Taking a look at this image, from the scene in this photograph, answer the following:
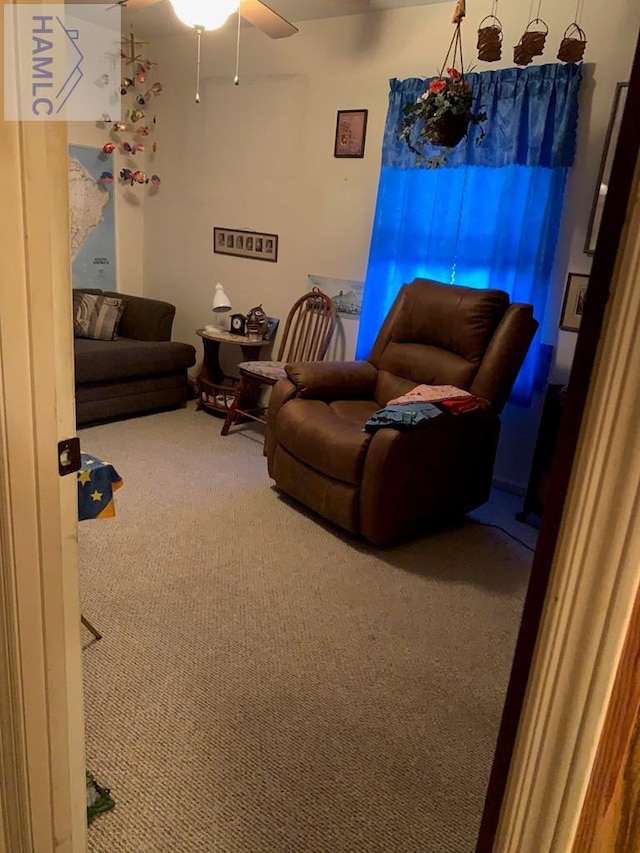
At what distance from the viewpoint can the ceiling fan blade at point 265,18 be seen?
8.27 ft

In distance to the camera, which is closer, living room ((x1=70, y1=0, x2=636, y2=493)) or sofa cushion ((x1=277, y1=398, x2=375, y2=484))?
sofa cushion ((x1=277, y1=398, x2=375, y2=484))

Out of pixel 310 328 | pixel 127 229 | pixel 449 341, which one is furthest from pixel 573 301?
pixel 127 229

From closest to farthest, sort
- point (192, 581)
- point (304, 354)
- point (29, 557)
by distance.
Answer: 1. point (29, 557)
2. point (192, 581)
3. point (304, 354)

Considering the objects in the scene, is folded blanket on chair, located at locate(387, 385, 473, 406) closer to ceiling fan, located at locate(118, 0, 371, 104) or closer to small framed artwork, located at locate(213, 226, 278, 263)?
ceiling fan, located at locate(118, 0, 371, 104)

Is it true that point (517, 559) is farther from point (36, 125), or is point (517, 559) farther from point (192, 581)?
point (36, 125)

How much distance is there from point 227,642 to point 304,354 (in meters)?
2.43

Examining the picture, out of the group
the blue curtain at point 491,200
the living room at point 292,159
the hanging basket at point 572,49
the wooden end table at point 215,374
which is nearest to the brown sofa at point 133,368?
the wooden end table at point 215,374

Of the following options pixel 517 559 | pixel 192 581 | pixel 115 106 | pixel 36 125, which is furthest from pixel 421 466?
pixel 115 106

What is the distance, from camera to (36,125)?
829 millimetres

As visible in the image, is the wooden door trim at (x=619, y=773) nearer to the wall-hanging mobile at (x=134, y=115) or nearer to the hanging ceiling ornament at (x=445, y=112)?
the hanging ceiling ornament at (x=445, y=112)

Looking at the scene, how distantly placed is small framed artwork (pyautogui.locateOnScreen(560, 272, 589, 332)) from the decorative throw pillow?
292 cm

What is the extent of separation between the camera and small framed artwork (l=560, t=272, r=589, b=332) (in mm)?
3176

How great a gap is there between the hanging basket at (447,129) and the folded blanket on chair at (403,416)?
4.33 feet

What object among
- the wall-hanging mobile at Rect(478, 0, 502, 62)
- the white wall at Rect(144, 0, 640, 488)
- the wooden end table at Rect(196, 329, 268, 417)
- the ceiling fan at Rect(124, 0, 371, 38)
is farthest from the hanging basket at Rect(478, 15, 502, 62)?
the wooden end table at Rect(196, 329, 268, 417)
